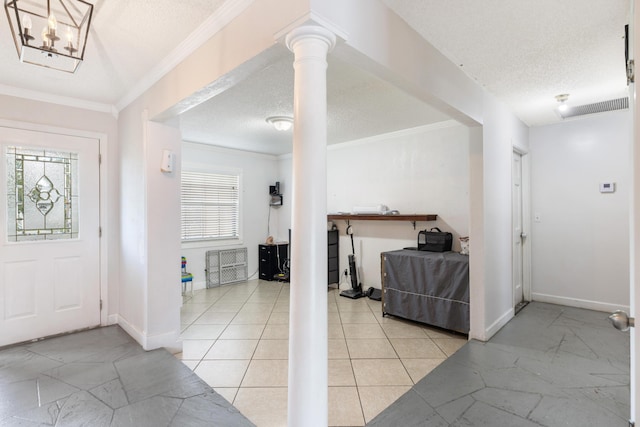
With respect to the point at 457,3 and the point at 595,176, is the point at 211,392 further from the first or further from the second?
the point at 595,176

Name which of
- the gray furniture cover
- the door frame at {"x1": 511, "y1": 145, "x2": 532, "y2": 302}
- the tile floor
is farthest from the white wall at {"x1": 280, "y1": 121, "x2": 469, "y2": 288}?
the tile floor

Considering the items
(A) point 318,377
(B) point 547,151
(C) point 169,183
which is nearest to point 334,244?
(C) point 169,183

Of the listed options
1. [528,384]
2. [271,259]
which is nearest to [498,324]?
[528,384]

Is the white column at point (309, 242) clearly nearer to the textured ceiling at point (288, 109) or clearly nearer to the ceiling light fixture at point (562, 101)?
the textured ceiling at point (288, 109)

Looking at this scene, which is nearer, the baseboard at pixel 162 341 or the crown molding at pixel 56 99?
the baseboard at pixel 162 341

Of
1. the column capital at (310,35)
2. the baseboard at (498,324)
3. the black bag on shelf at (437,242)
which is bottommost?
the baseboard at (498,324)

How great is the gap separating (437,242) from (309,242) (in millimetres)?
2937

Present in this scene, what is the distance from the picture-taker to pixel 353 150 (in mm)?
5211

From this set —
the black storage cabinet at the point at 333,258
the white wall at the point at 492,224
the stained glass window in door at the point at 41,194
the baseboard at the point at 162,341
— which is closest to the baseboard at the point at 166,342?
the baseboard at the point at 162,341

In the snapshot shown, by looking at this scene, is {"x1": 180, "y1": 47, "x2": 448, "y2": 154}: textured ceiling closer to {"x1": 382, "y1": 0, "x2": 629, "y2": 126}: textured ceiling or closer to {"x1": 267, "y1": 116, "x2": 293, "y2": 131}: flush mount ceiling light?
{"x1": 267, "y1": 116, "x2": 293, "y2": 131}: flush mount ceiling light

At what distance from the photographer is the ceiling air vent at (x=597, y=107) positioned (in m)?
3.42

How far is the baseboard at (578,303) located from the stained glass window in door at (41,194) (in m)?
5.85

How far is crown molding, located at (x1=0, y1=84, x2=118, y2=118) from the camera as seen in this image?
118 inches

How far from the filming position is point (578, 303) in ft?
13.3
